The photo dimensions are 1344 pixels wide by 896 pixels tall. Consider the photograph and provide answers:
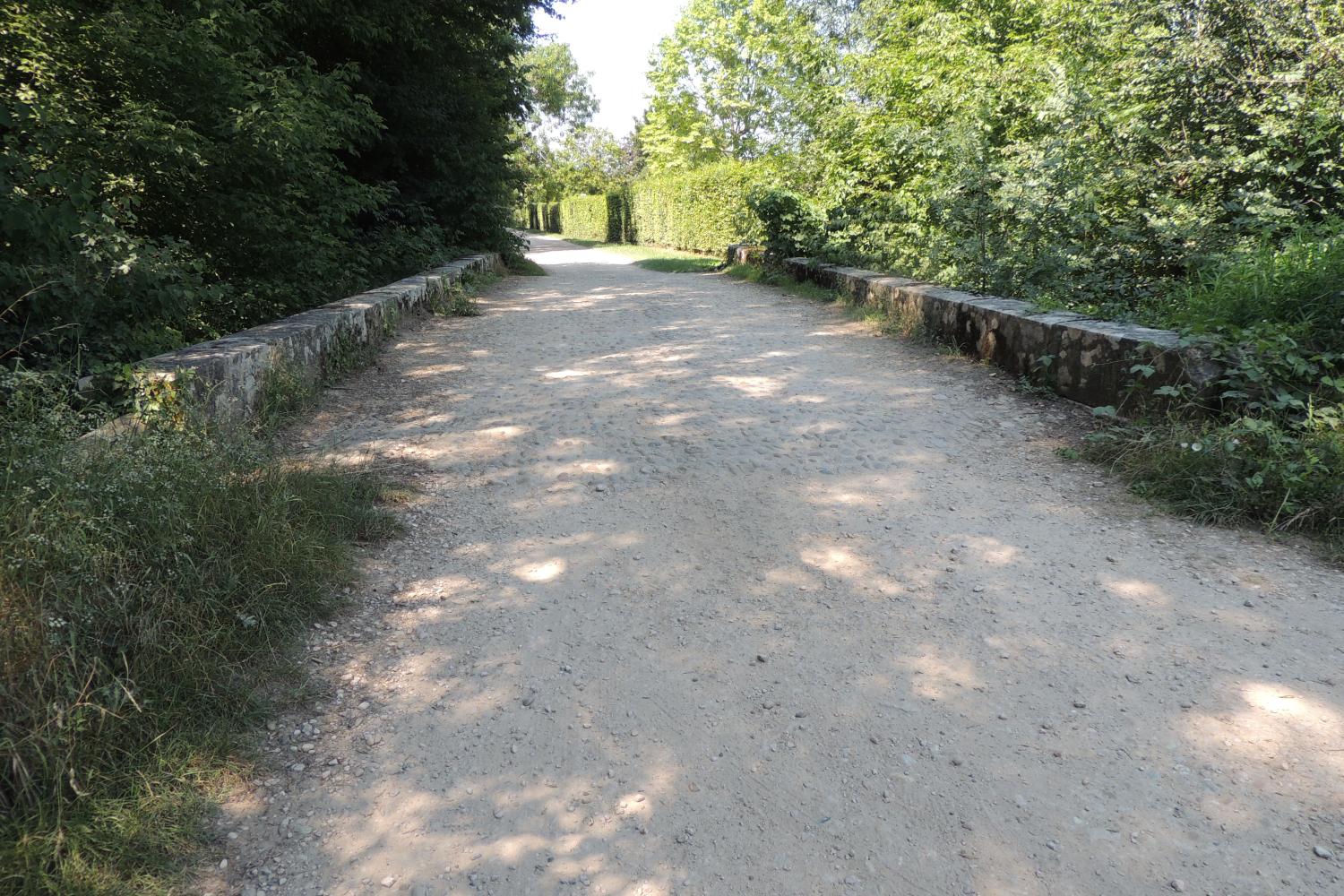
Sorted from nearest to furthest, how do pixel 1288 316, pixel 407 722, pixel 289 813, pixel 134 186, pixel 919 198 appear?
pixel 289 813 → pixel 407 722 → pixel 1288 316 → pixel 134 186 → pixel 919 198

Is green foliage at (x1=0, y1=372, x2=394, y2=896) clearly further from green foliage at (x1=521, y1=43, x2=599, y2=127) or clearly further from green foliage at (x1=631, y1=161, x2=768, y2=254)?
green foliage at (x1=521, y1=43, x2=599, y2=127)

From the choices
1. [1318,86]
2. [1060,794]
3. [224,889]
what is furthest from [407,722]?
[1318,86]

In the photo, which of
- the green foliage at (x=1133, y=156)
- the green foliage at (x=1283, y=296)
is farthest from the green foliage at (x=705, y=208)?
the green foliage at (x=1283, y=296)

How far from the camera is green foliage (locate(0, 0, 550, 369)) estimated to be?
4281mm

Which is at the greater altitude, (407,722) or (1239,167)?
(1239,167)

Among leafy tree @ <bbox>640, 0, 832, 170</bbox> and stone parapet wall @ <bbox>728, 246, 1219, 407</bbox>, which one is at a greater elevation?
leafy tree @ <bbox>640, 0, 832, 170</bbox>

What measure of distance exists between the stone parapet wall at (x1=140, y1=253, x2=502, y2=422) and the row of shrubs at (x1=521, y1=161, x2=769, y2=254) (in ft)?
29.0

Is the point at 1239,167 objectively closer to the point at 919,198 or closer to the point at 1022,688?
the point at 919,198

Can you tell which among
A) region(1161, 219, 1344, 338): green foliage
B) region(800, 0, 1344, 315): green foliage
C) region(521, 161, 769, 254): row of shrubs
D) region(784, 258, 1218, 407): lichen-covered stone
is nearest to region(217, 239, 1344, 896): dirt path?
region(784, 258, 1218, 407): lichen-covered stone

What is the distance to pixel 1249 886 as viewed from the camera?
181 centimetres

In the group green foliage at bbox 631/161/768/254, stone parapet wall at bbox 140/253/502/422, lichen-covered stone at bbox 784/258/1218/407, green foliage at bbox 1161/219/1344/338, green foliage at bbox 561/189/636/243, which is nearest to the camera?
stone parapet wall at bbox 140/253/502/422

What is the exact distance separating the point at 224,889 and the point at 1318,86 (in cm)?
853

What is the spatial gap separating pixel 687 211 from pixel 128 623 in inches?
861

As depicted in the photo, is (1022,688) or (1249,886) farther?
(1022,688)
